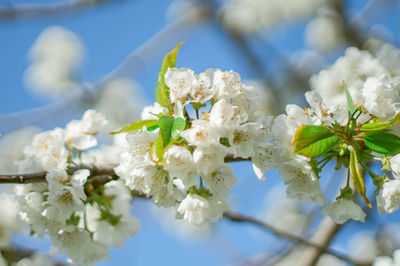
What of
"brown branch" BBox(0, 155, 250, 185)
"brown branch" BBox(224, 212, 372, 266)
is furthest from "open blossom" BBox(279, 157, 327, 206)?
"brown branch" BBox(224, 212, 372, 266)

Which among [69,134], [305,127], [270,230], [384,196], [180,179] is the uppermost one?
[305,127]

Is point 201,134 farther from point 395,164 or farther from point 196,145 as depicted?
point 395,164

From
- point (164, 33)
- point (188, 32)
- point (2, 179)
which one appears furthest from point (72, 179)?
point (188, 32)

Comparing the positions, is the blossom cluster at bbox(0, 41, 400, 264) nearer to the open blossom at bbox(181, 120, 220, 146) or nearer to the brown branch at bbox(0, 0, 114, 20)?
the open blossom at bbox(181, 120, 220, 146)

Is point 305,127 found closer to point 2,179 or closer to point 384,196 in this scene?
point 384,196

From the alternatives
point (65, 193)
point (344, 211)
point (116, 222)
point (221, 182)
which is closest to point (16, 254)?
point (116, 222)
